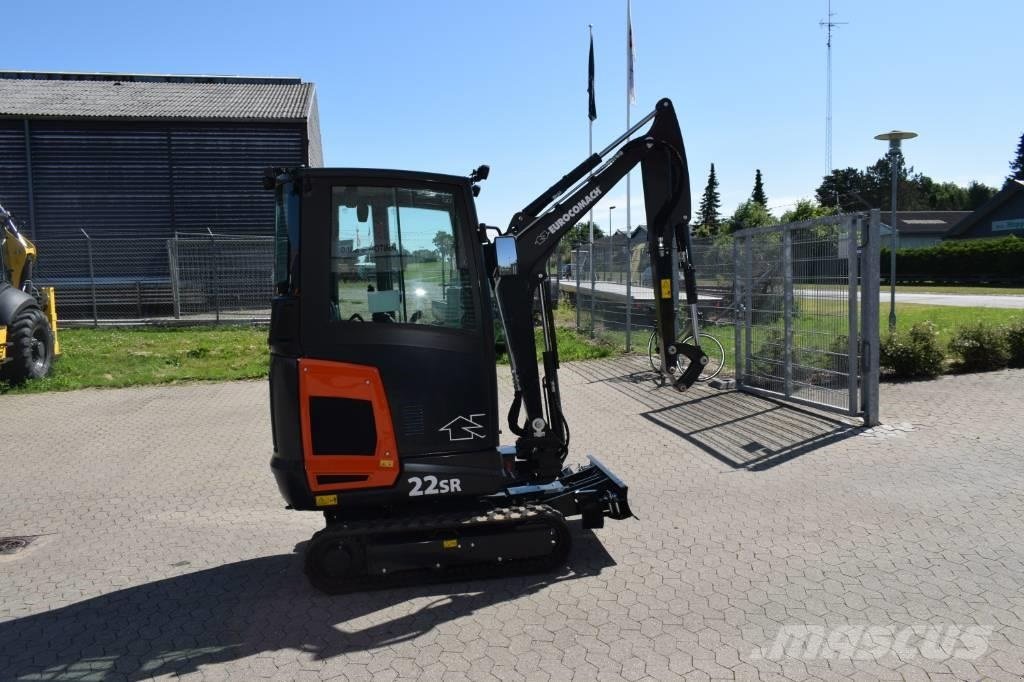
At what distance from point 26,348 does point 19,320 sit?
0.47m

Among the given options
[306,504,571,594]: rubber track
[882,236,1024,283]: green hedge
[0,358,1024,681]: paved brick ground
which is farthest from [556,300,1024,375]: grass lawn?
[882,236,1024,283]: green hedge

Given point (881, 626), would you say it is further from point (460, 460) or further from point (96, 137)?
point (96, 137)

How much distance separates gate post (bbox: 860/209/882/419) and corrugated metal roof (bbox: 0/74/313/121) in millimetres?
22726

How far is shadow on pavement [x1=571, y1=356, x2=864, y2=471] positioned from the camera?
8.17 m

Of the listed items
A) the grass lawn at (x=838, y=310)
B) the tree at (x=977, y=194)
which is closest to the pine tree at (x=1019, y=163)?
the tree at (x=977, y=194)

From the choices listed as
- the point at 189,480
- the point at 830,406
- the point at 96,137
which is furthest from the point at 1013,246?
the point at 189,480

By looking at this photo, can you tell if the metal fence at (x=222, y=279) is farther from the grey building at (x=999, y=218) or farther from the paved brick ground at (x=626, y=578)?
the grey building at (x=999, y=218)

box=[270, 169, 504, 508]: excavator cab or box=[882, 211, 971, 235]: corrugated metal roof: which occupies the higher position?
box=[882, 211, 971, 235]: corrugated metal roof

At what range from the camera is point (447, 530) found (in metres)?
5.00

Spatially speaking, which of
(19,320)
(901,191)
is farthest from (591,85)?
(901,191)

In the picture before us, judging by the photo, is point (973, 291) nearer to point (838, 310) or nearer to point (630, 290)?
point (630, 290)

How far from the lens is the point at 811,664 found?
3961mm

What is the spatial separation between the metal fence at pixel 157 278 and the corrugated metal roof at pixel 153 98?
173 inches

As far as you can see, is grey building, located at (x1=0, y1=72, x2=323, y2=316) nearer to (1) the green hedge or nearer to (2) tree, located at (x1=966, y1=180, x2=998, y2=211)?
(1) the green hedge
